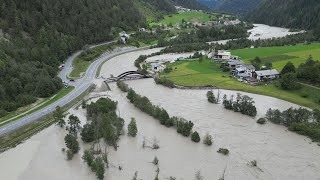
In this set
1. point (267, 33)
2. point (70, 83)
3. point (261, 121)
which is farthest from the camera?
point (267, 33)

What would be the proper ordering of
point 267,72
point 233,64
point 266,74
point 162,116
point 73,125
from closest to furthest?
point 73,125, point 162,116, point 266,74, point 267,72, point 233,64

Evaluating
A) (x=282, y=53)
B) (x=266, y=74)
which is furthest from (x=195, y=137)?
(x=282, y=53)

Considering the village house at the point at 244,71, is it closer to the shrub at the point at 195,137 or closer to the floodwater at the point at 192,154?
the floodwater at the point at 192,154

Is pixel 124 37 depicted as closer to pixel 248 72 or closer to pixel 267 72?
pixel 248 72

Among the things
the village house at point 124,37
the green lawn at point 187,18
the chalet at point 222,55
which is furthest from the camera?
the green lawn at point 187,18

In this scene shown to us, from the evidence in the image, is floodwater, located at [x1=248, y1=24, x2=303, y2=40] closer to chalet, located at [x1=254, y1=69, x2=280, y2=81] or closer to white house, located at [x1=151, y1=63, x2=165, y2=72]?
white house, located at [x1=151, y1=63, x2=165, y2=72]

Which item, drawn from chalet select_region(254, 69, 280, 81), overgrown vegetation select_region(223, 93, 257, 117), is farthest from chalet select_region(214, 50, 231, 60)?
overgrown vegetation select_region(223, 93, 257, 117)

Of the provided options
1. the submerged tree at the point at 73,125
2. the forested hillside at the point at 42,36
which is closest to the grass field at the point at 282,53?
the forested hillside at the point at 42,36
